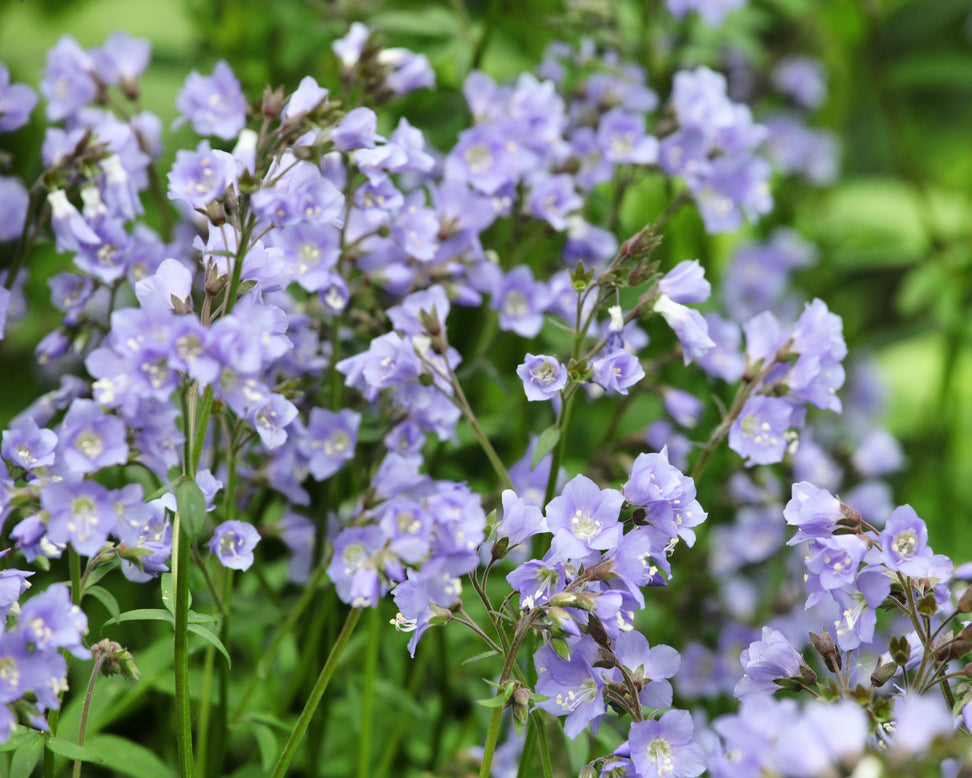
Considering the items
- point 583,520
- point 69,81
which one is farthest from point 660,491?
point 69,81

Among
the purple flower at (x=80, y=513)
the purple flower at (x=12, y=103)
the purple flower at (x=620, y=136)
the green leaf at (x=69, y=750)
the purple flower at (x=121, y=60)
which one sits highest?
the purple flower at (x=620, y=136)

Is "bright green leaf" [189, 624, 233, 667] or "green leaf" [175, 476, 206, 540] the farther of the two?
"bright green leaf" [189, 624, 233, 667]

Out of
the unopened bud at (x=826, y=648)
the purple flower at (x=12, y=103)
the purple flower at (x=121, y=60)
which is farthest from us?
the purple flower at (x=121, y=60)

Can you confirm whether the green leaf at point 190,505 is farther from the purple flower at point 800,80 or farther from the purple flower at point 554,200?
the purple flower at point 800,80

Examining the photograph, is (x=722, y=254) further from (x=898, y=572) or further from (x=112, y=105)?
(x=898, y=572)

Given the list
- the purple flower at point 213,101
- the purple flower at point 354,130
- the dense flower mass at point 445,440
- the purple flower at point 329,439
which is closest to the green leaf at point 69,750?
the dense flower mass at point 445,440

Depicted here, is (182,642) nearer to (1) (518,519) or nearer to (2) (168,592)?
(2) (168,592)

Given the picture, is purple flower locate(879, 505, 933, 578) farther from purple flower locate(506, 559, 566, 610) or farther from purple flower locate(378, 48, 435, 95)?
purple flower locate(378, 48, 435, 95)

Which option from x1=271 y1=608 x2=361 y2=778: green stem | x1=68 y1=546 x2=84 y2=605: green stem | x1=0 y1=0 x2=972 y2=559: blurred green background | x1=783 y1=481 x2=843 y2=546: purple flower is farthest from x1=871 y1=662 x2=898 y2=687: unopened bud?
x1=0 y1=0 x2=972 y2=559: blurred green background
